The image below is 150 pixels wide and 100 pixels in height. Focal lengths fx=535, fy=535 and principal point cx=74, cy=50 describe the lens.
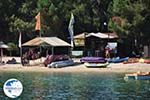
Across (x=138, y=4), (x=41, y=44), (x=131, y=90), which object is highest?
(x=138, y=4)

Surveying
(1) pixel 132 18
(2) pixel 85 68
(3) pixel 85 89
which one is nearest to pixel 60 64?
(2) pixel 85 68

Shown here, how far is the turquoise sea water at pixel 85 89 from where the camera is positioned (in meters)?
37.7

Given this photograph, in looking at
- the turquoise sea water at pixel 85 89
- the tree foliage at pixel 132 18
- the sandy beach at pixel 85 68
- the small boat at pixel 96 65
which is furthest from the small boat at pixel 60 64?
the turquoise sea water at pixel 85 89

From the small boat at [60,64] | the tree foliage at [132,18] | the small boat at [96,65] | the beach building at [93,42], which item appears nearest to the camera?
the small boat at [96,65]

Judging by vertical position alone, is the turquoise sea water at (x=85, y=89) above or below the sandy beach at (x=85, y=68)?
below

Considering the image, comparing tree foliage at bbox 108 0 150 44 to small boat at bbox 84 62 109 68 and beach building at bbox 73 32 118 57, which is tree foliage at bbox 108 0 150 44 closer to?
beach building at bbox 73 32 118 57

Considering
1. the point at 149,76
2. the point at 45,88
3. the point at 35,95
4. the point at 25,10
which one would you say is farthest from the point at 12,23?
the point at 35,95

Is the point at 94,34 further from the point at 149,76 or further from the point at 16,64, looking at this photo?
the point at 149,76

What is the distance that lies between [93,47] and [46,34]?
782cm

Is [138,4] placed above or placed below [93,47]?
above

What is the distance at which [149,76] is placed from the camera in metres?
55.4

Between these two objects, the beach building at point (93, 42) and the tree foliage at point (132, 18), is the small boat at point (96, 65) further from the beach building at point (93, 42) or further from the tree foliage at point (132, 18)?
the beach building at point (93, 42)

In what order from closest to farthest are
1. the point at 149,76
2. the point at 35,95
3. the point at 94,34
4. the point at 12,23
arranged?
the point at 35,95
the point at 149,76
the point at 94,34
the point at 12,23

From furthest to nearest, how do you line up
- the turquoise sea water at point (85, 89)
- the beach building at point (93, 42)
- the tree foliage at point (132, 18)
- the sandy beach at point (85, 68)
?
1. the beach building at point (93, 42)
2. the tree foliage at point (132, 18)
3. the sandy beach at point (85, 68)
4. the turquoise sea water at point (85, 89)
